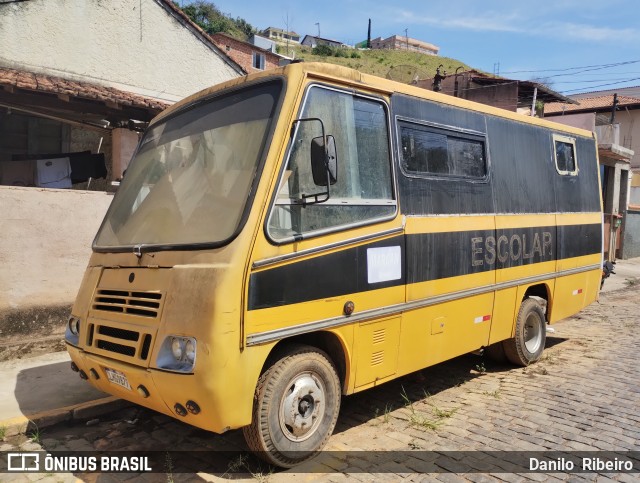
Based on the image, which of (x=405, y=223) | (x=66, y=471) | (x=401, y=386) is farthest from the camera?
(x=401, y=386)

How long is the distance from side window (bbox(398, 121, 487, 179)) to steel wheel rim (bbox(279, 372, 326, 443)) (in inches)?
81.9

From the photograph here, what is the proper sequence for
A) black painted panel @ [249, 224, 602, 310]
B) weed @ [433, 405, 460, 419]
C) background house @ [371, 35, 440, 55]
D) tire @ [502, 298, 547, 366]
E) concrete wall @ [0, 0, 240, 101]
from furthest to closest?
background house @ [371, 35, 440, 55]
concrete wall @ [0, 0, 240, 101]
tire @ [502, 298, 547, 366]
weed @ [433, 405, 460, 419]
black painted panel @ [249, 224, 602, 310]

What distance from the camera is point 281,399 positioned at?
11.5 feet

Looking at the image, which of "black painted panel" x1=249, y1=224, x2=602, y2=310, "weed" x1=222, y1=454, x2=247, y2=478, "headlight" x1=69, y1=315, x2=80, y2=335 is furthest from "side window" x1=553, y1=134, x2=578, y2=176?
"headlight" x1=69, y1=315, x2=80, y2=335

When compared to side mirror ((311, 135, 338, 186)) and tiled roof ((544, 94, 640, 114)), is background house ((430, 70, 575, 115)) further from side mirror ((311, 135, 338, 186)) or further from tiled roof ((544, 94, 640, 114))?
side mirror ((311, 135, 338, 186))

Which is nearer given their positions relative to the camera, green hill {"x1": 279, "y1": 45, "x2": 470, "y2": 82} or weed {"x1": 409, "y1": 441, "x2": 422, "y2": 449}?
weed {"x1": 409, "y1": 441, "x2": 422, "y2": 449}

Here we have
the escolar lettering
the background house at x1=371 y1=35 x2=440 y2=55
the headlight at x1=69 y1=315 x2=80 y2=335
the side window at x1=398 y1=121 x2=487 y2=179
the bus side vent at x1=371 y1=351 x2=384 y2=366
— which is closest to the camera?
the headlight at x1=69 y1=315 x2=80 y2=335

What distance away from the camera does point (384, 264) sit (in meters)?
4.23

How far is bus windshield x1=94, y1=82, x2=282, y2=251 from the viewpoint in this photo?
355cm

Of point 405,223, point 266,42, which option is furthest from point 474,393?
point 266,42

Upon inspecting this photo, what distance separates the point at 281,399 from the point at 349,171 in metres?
1.86

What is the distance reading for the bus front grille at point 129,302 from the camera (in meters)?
3.44

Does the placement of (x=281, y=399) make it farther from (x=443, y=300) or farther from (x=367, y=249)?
(x=443, y=300)

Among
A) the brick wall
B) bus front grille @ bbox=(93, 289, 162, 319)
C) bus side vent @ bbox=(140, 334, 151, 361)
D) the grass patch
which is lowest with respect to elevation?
the grass patch
